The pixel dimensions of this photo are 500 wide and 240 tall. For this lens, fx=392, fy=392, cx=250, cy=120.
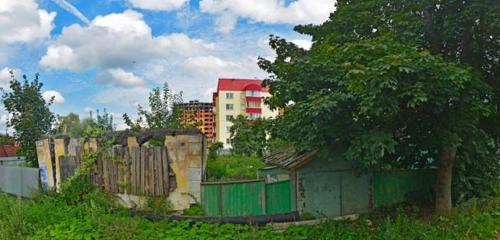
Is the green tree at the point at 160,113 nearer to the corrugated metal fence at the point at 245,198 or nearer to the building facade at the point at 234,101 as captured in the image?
the corrugated metal fence at the point at 245,198

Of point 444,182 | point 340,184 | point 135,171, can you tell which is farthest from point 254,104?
point 444,182

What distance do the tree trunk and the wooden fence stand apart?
6148 mm

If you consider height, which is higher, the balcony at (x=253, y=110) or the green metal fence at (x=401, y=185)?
the balcony at (x=253, y=110)

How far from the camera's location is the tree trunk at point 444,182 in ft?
28.8

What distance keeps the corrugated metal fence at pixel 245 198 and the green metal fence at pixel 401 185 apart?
2.35 metres

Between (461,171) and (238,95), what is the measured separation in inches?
1719

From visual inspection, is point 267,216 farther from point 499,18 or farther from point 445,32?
point 499,18

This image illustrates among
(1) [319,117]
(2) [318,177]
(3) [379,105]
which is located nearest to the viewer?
(3) [379,105]

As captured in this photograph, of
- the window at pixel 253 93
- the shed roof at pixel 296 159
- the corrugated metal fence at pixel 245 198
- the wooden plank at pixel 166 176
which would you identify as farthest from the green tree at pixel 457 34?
the window at pixel 253 93

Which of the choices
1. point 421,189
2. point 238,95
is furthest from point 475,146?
point 238,95

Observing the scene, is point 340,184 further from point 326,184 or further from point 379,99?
point 379,99

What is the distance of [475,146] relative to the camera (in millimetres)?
8516

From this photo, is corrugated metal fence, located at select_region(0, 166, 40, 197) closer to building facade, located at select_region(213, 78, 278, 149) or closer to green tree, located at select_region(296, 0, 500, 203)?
green tree, located at select_region(296, 0, 500, 203)

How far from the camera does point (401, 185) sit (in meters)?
9.95
